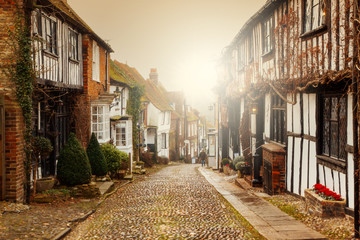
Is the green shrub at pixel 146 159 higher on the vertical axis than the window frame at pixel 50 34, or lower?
lower

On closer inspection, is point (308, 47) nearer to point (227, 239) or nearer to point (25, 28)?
point (227, 239)

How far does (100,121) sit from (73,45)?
14.2 ft

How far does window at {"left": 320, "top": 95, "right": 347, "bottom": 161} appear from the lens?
7.85 m

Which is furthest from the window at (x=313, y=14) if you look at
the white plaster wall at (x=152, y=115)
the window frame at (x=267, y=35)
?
the white plaster wall at (x=152, y=115)

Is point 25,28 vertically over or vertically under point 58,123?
over

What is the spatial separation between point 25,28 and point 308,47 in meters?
7.34

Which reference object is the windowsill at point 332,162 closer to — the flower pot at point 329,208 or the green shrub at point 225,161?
the flower pot at point 329,208

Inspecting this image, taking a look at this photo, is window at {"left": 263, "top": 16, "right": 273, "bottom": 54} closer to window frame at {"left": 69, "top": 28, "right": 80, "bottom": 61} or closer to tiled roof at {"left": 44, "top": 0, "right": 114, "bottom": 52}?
tiled roof at {"left": 44, "top": 0, "right": 114, "bottom": 52}

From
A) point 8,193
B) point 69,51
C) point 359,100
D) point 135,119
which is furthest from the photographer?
point 135,119

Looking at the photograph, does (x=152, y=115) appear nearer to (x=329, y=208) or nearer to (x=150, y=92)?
(x=150, y=92)

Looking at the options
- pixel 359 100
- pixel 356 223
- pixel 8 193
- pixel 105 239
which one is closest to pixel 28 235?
pixel 105 239

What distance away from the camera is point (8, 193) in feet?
28.4

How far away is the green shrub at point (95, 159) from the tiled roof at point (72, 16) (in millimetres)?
4575

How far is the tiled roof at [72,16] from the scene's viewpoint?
11080 mm
